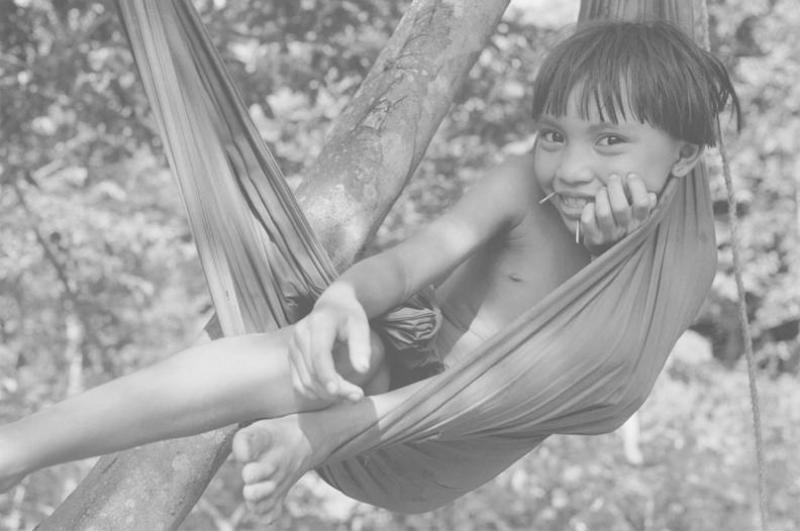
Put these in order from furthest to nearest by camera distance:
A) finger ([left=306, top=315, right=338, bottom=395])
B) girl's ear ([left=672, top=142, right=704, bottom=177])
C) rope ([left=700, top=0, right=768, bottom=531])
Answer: rope ([left=700, top=0, right=768, bottom=531])
girl's ear ([left=672, top=142, right=704, bottom=177])
finger ([left=306, top=315, right=338, bottom=395])

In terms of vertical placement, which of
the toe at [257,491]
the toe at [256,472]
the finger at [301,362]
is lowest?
the toe at [257,491]

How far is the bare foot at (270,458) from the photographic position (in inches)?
48.3

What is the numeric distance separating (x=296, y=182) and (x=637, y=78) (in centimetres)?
232

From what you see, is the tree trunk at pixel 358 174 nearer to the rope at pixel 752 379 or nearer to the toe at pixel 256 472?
the toe at pixel 256 472

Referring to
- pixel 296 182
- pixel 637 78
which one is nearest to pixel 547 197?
pixel 637 78

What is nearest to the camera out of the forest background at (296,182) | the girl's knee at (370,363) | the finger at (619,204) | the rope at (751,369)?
the girl's knee at (370,363)

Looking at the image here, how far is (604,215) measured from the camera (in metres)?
1.53

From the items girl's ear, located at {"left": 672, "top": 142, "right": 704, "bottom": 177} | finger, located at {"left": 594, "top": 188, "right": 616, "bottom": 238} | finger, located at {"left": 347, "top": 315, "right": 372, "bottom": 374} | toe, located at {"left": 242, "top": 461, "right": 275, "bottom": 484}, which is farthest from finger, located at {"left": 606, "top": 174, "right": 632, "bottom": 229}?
toe, located at {"left": 242, "top": 461, "right": 275, "bottom": 484}

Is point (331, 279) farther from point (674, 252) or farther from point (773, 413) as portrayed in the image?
point (773, 413)

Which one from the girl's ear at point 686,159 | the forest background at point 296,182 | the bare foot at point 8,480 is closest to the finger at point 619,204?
the girl's ear at point 686,159

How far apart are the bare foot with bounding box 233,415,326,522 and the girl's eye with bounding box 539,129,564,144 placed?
531mm

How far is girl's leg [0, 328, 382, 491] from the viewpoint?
126cm

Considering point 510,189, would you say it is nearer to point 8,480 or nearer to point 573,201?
point 573,201

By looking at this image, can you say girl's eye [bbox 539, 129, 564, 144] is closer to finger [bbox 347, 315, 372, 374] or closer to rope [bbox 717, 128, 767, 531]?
rope [bbox 717, 128, 767, 531]
